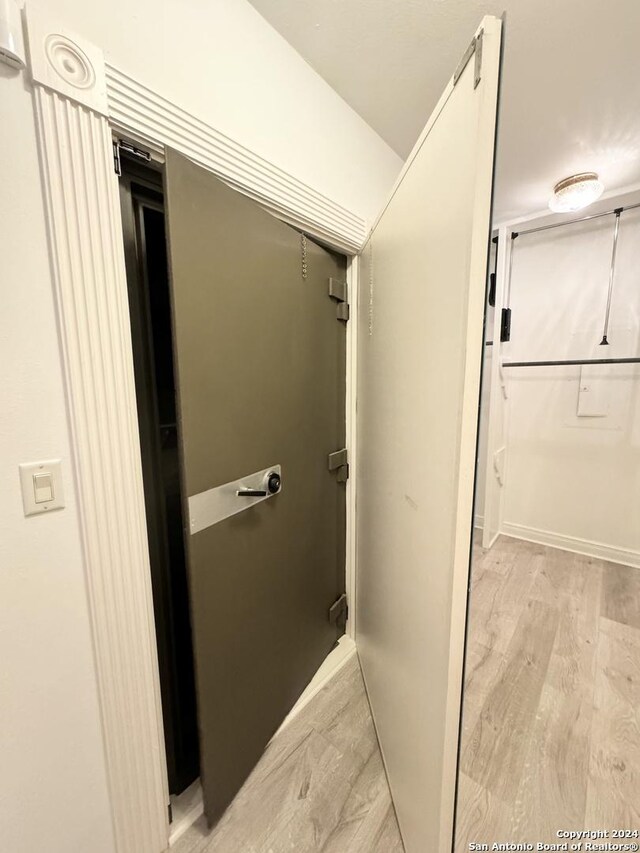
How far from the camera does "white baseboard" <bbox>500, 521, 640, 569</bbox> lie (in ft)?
7.75

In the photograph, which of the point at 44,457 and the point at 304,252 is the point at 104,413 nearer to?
the point at 44,457

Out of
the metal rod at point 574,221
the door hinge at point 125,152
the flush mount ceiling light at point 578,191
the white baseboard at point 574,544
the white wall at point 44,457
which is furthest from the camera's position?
the white baseboard at point 574,544

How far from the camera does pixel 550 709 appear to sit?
1.33 m

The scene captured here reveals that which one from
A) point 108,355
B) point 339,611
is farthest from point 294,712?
point 108,355

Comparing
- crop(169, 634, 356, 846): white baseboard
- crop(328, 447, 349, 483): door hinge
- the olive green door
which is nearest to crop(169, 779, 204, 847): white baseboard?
crop(169, 634, 356, 846): white baseboard

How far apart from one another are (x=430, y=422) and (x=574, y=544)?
108 inches

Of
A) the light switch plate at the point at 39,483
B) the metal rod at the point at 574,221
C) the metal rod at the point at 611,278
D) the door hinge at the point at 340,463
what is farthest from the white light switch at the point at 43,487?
the metal rod at the point at 574,221

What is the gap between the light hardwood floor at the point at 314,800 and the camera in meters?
0.94

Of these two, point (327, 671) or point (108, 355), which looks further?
point (327, 671)

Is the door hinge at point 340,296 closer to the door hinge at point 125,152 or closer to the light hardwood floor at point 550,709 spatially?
the door hinge at point 125,152

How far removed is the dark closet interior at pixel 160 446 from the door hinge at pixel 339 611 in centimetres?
72

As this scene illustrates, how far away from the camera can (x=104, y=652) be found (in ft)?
2.58

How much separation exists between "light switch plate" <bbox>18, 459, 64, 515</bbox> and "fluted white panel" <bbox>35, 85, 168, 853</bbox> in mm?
41

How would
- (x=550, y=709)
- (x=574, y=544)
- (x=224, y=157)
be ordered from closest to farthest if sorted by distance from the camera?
(x=224, y=157), (x=550, y=709), (x=574, y=544)
